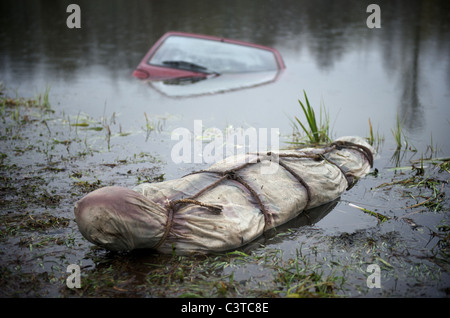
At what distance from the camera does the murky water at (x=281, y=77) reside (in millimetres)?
5822

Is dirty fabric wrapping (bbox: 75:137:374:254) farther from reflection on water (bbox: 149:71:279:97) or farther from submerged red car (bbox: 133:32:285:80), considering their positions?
submerged red car (bbox: 133:32:285:80)

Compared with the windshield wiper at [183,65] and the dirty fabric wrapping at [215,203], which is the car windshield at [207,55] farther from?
the dirty fabric wrapping at [215,203]

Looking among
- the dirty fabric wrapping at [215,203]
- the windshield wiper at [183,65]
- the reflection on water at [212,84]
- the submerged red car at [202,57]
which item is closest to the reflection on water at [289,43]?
the reflection on water at [212,84]

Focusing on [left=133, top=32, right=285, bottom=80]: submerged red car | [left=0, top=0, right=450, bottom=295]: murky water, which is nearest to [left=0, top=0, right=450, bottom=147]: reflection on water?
[left=0, top=0, right=450, bottom=295]: murky water

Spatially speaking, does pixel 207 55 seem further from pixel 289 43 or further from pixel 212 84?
pixel 289 43

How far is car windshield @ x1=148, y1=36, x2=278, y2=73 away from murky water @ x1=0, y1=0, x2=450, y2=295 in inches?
20.5

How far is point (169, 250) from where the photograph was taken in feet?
11.6

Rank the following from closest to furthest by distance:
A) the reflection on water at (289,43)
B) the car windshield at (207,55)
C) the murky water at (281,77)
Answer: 1. the murky water at (281,77)
2. the car windshield at (207,55)
3. the reflection on water at (289,43)

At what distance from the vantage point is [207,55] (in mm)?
8406

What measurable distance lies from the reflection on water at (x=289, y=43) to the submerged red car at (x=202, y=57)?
0.63 meters

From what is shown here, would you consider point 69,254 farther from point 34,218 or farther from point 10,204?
point 10,204

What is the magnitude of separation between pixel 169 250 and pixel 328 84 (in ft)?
20.8

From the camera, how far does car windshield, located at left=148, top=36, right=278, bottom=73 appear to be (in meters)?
8.31
